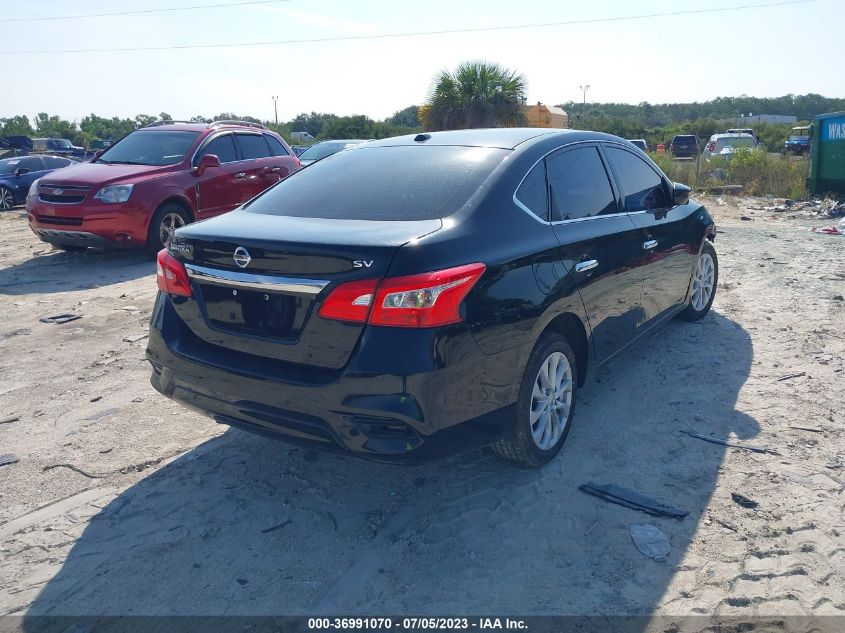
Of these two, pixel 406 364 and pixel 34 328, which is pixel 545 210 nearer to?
pixel 406 364

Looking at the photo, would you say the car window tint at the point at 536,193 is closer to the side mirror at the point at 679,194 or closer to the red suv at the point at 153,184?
the side mirror at the point at 679,194

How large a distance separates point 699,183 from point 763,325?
45.4ft

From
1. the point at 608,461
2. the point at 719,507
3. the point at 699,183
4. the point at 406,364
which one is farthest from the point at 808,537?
the point at 699,183

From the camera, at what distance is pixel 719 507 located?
3365 millimetres

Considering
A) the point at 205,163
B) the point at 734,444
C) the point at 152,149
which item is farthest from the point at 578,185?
the point at 152,149

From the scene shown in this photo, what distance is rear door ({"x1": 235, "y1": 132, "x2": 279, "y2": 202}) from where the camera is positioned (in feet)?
34.6

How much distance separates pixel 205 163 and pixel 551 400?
745 cm

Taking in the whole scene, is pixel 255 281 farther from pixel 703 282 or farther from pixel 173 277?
pixel 703 282

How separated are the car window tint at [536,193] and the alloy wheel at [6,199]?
16.7 metres

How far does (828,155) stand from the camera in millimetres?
15391

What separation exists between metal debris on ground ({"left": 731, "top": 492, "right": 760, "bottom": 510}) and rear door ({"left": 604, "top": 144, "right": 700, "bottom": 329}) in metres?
1.53

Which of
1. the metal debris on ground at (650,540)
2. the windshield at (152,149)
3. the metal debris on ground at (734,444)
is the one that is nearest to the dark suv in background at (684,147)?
the windshield at (152,149)

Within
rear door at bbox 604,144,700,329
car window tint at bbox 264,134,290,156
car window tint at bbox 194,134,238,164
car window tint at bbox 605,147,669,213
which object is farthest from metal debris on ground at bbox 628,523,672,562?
car window tint at bbox 264,134,290,156

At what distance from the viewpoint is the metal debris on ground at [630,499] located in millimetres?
3303
